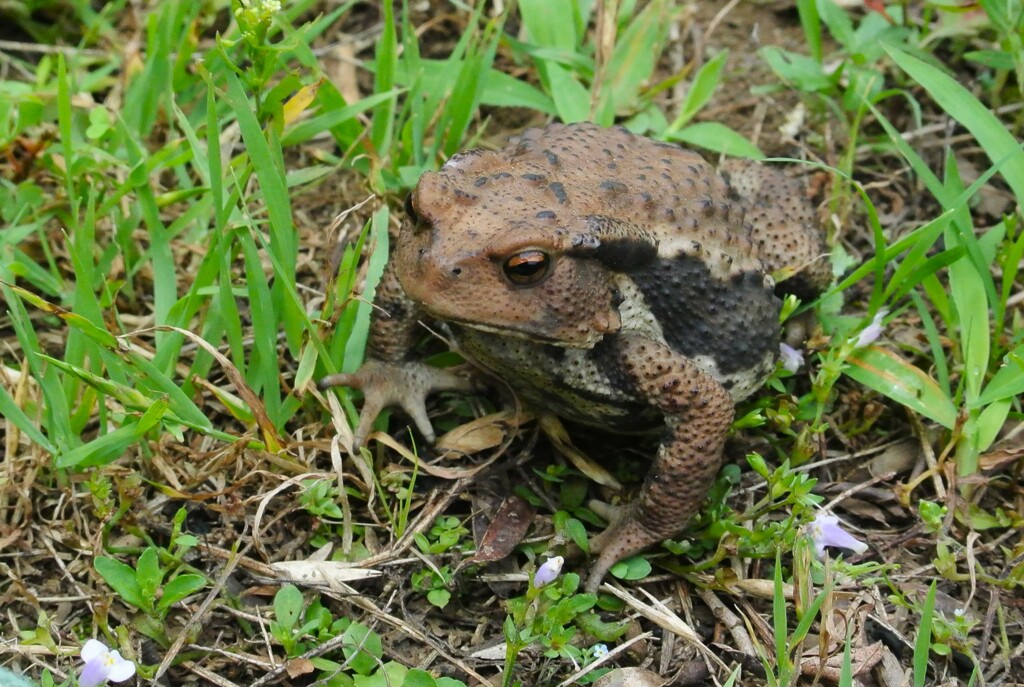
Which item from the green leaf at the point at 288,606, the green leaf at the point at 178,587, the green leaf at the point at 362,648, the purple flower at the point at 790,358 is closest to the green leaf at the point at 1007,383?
the purple flower at the point at 790,358

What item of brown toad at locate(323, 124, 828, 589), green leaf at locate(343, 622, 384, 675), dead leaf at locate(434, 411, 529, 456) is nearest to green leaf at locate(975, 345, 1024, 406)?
brown toad at locate(323, 124, 828, 589)

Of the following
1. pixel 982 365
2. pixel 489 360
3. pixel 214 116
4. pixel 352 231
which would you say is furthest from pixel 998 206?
pixel 214 116

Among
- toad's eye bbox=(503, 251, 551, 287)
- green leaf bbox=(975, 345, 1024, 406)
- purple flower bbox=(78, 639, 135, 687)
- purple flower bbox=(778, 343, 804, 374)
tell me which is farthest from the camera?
purple flower bbox=(778, 343, 804, 374)

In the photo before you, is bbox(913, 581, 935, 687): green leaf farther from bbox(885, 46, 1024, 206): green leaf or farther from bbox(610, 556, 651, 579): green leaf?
bbox(885, 46, 1024, 206): green leaf

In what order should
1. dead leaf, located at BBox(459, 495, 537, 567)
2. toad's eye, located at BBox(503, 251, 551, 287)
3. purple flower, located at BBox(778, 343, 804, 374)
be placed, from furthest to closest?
purple flower, located at BBox(778, 343, 804, 374) → dead leaf, located at BBox(459, 495, 537, 567) → toad's eye, located at BBox(503, 251, 551, 287)

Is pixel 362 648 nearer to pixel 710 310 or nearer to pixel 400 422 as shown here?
pixel 400 422

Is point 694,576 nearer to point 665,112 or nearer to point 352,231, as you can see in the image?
point 352,231
